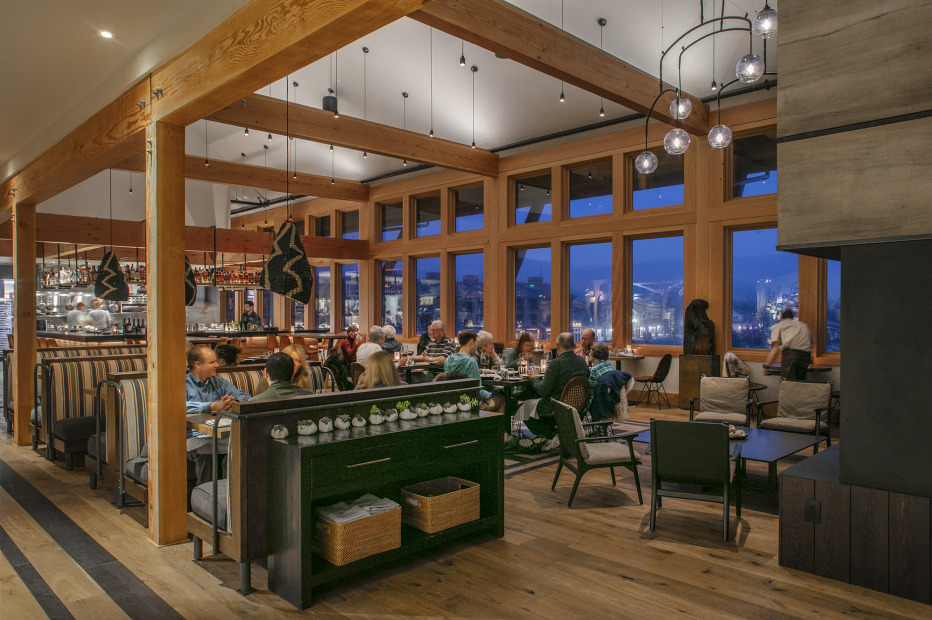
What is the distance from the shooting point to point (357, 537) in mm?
3320

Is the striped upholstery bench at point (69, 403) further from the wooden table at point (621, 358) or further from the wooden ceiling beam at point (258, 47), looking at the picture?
the wooden table at point (621, 358)

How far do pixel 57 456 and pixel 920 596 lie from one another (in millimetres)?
7223

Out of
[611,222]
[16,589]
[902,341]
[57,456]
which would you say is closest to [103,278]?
[57,456]

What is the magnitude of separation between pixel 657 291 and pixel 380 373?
6999mm

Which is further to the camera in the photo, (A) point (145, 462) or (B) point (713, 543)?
(A) point (145, 462)

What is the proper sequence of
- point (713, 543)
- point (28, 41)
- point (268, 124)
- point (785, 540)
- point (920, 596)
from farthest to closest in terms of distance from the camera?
point (268, 124) < point (28, 41) < point (713, 543) < point (785, 540) < point (920, 596)

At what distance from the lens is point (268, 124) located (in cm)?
841

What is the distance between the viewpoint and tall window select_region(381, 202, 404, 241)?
14.6 m

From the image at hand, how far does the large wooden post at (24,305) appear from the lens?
7.12 metres

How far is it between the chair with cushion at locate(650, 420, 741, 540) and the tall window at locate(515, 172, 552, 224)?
774cm

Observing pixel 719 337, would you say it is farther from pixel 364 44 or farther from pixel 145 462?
pixel 145 462

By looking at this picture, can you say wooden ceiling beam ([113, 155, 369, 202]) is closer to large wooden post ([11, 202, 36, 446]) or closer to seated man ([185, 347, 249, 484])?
large wooden post ([11, 202, 36, 446])

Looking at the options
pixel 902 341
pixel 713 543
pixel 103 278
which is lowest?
pixel 713 543

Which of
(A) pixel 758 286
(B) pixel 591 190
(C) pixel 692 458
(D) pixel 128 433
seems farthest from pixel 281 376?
(B) pixel 591 190
